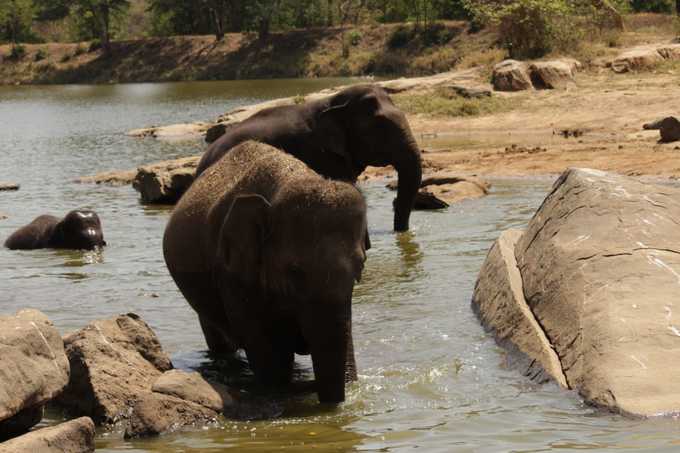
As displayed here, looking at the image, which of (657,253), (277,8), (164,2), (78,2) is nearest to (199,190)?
(657,253)

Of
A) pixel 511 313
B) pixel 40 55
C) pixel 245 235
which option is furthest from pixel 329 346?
pixel 40 55

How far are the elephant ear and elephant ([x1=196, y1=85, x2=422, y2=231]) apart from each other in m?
6.76

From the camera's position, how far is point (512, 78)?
3092cm

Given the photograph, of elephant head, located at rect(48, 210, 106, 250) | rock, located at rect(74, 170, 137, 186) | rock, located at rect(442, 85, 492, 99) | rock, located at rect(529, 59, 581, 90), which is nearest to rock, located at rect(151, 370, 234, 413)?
elephant head, located at rect(48, 210, 106, 250)

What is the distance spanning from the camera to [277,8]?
265ft

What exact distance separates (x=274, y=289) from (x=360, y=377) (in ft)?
4.48

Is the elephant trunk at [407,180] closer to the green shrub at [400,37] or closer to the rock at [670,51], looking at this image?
the rock at [670,51]

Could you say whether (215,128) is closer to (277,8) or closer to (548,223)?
(548,223)

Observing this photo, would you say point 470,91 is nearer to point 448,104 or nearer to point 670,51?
point 448,104

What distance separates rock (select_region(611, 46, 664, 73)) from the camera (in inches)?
1233

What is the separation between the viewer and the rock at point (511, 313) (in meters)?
8.09

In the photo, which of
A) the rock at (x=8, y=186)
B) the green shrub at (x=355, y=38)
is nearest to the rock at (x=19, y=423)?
the rock at (x=8, y=186)

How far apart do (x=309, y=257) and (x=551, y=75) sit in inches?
975

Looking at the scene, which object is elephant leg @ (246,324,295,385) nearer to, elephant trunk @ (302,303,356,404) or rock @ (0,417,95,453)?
elephant trunk @ (302,303,356,404)
